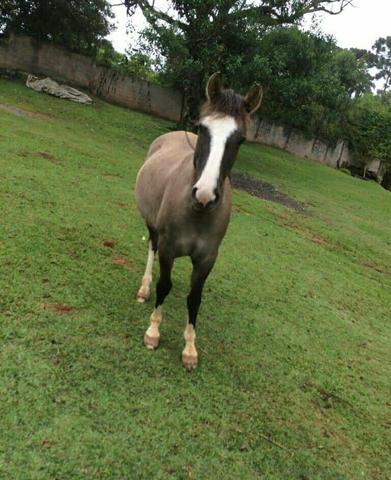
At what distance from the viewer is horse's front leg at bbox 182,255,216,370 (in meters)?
3.14

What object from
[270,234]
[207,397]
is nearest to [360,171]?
[270,234]

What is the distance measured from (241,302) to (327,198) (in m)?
9.55

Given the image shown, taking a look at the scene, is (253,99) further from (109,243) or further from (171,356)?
(109,243)

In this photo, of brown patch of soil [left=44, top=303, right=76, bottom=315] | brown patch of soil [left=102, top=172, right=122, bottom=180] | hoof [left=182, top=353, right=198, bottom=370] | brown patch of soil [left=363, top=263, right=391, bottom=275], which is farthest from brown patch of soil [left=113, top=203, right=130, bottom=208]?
brown patch of soil [left=363, top=263, right=391, bottom=275]

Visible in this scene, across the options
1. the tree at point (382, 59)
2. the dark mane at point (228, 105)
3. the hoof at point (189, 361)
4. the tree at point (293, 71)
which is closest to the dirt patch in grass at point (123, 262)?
the hoof at point (189, 361)

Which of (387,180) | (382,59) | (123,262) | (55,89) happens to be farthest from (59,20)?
(382,59)

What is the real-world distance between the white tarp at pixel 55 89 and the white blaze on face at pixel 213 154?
14716 mm

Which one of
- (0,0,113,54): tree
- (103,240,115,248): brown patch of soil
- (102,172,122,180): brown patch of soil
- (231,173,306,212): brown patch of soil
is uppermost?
(0,0,113,54): tree

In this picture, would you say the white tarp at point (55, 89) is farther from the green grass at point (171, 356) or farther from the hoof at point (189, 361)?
the hoof at point (189, 361)

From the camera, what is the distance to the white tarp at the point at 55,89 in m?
15.8

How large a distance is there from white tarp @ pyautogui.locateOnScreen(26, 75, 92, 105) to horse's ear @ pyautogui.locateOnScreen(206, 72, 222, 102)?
14.5m

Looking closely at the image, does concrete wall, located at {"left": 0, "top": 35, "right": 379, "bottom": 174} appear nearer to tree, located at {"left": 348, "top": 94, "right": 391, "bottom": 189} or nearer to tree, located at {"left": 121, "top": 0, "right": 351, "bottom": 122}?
tree, located at {"left": 121, "top": 0, "right": 351, "bottom": 122}

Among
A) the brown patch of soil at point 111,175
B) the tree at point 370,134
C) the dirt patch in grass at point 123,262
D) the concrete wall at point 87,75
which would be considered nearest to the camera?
the dirt patch in grass at point 123,262

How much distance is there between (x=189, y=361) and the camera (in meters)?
3.17
